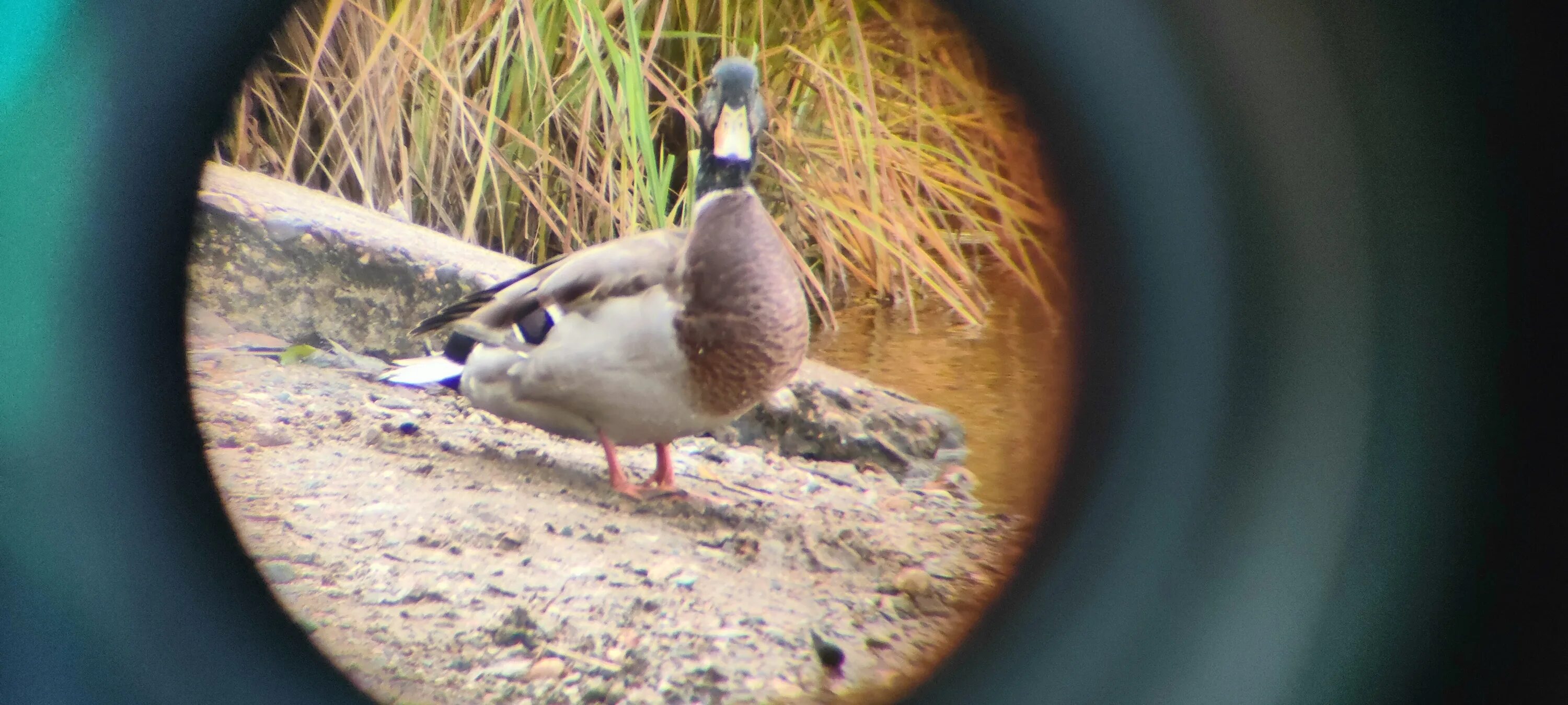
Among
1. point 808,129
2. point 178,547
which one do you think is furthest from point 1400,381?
point 178,547

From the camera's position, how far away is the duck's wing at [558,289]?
647mm

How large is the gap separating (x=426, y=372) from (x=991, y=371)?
0.44m

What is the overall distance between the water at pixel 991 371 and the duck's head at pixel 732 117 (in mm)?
152

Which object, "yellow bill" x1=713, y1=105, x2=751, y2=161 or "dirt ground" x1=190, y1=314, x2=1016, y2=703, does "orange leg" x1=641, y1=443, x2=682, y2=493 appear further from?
"yellow bill" x1=713, y1=105, x2=751, y2=161

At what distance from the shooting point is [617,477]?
2.28 feet

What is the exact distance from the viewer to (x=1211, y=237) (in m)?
0.55

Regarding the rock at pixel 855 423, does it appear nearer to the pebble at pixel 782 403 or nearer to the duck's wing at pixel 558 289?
the pebble at pixel 782 403

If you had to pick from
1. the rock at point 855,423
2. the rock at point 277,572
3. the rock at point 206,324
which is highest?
the rock at point 855,423

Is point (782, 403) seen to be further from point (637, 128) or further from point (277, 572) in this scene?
point (277, 572)

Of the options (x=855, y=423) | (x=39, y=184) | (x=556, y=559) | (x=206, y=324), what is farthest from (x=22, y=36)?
(x=855, y=423)

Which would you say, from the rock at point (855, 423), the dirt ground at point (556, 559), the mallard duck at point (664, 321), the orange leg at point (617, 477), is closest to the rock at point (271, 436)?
the dirt ground at point (556, 559)

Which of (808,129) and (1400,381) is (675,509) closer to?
(808,129)

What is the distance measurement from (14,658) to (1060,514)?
700mm

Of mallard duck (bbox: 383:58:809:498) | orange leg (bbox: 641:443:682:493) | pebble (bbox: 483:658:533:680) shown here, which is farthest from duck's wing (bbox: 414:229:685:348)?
pebble (bbox: 483:658:533:680)
